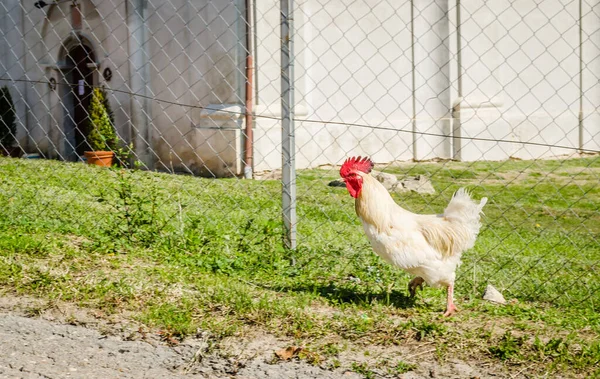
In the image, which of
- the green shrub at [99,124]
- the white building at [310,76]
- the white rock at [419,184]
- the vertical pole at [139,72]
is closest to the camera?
the white rock at [419,184]

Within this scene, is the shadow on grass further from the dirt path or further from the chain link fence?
the chain link fence

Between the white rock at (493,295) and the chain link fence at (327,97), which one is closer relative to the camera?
the white rock at (493,295)

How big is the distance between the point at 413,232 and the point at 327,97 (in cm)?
794

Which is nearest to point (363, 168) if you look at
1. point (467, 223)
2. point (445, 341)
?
point (467, 223)

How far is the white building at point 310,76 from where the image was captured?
12930 millimetres

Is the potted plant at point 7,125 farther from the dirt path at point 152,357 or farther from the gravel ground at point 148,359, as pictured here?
the gravel ground at point 148,359

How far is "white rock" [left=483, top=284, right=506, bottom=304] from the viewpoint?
16.1 ft

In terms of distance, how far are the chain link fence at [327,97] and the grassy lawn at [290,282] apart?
0.97m

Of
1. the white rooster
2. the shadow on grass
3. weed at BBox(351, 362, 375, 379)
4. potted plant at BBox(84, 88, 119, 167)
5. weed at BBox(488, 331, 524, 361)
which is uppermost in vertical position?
potted plant at BBox(84, 88, 119, 167)

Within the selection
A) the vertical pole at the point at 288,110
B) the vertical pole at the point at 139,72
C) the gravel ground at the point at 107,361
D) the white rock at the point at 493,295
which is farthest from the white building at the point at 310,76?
the gravel ground at the point at 107,361

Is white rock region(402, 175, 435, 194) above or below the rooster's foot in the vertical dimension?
above

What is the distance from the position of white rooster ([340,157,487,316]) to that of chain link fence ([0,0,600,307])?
2888 millimetres

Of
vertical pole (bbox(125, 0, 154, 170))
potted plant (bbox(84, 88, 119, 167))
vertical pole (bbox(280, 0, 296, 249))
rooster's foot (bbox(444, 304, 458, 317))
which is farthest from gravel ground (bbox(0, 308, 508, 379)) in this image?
vertical pole (bbox(125, 0, 154, 170))

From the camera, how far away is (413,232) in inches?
182
